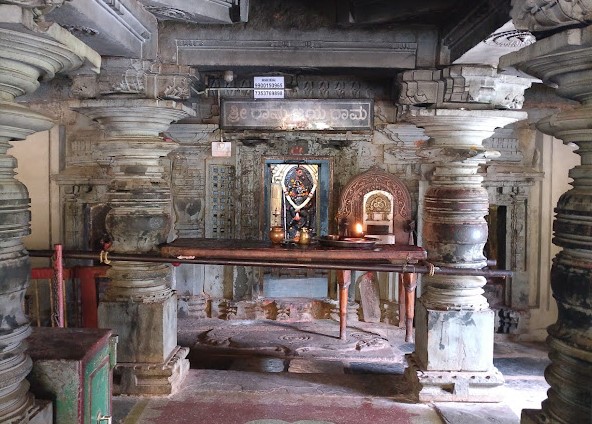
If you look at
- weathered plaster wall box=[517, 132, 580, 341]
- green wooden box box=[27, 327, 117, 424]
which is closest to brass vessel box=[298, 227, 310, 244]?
green wooden box box=[27, 327, 117, 424]

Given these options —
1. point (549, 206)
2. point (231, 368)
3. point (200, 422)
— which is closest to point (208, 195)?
point (231, 368)

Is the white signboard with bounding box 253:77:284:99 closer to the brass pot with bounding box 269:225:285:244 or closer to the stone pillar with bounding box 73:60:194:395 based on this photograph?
the stone pillar with bounding box 73:60:194:395

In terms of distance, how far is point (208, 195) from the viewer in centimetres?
796

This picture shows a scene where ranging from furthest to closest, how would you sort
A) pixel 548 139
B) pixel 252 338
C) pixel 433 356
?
→ pixel 548 139 < pixel 252 338 < pixel 433 356

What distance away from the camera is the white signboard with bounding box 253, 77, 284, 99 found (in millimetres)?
5582

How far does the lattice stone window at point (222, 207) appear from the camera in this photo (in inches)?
315

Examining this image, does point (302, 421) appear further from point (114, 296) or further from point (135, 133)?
point (135, 133)

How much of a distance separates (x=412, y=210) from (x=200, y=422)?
4.74 meters

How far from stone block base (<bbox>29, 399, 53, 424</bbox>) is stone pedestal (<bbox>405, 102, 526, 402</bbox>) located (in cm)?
309

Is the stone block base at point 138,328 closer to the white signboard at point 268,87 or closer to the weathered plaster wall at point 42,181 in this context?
the white signboard at point 268,87

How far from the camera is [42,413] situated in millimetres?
2549

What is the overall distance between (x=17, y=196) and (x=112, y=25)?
1.75 m

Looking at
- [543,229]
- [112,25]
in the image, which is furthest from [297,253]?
[543,229]

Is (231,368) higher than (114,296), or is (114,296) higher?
(114,296)
